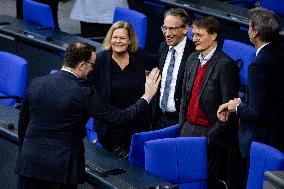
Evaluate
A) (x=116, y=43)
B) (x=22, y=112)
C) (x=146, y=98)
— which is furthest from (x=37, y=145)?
(x=116, y=43)

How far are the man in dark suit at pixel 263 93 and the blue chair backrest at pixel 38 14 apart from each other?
326cm

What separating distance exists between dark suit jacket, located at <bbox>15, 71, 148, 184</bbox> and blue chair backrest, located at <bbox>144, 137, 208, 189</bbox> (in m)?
0.53

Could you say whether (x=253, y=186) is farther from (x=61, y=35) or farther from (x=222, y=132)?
(x=61, y=35)

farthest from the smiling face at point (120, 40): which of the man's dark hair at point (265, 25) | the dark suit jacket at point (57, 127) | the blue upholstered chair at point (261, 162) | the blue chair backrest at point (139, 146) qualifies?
the blue upholstered chair at point (261, 162)

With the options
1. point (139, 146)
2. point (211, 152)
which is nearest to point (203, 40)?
point (211, 152)

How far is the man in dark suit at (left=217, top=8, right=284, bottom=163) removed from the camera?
201 inches

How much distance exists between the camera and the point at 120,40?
5.72 meters

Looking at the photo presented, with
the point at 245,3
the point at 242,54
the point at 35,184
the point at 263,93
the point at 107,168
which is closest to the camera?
the point at 35,184

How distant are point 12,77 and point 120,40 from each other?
58.0 inches

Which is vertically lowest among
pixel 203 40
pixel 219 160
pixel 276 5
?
pixel 219 160

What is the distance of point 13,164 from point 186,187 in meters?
1.18

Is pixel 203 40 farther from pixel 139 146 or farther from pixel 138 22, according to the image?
pixel 138 22

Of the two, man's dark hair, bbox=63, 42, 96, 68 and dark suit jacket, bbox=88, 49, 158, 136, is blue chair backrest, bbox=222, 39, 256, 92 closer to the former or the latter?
dark suit jacket, bbox=88, 49, 158, 136

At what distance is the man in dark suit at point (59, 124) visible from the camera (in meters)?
4.62
